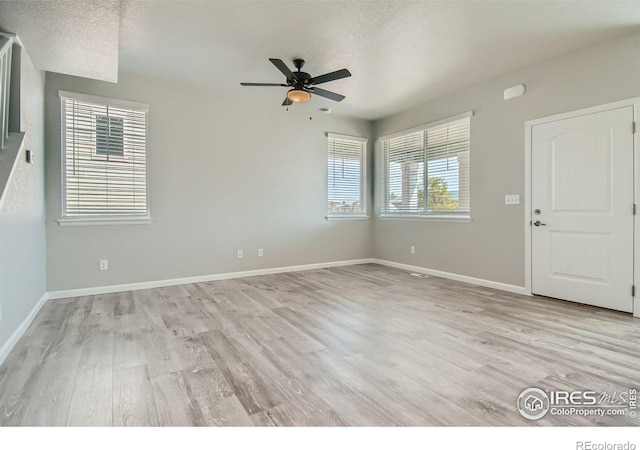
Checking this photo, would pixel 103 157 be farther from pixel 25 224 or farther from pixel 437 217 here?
pixel 437 217

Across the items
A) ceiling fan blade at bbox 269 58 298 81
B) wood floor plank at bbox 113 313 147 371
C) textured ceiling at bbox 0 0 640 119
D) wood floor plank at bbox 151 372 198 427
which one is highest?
textured ceiling at bbox 0 0 640 119

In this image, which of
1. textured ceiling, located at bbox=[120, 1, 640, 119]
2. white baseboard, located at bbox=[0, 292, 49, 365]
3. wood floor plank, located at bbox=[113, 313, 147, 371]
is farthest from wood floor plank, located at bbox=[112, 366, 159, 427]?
textured ceiling, located at bbox=[120, 1, 640, 119]

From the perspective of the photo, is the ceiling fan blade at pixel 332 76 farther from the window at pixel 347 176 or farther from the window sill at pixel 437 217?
the window sill at pixel 437 217

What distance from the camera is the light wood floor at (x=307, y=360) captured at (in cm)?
168

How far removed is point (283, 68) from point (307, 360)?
9.16 feet

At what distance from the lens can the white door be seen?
10.9ft

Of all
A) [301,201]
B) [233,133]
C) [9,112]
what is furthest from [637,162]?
[9,112]

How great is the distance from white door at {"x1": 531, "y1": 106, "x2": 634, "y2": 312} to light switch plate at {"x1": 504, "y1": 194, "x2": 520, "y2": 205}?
0.18 metres

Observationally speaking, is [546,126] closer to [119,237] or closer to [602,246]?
[602,246]

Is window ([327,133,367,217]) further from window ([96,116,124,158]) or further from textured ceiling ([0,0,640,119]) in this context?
window ([96,116,124,158])

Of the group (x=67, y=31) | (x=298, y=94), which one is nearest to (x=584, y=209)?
(x=298, y=94)

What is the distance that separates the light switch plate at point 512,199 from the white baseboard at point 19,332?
5260 millimetres

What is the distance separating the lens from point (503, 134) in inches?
170
